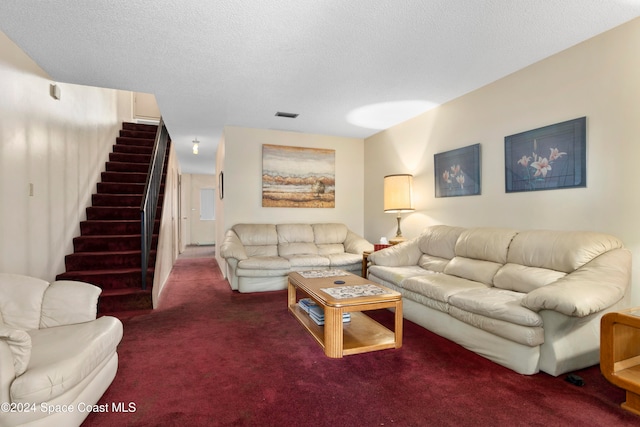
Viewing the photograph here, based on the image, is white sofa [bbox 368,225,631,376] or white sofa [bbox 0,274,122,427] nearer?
white sofa [bbox 0,274,122,427]

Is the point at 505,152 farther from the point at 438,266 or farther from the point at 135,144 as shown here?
the point at 135,144

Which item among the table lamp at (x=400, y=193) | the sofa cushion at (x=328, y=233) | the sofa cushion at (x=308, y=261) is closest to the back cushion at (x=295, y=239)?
the sofa cushion at (x=328, y=233)

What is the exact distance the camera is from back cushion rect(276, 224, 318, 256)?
4.91 meters

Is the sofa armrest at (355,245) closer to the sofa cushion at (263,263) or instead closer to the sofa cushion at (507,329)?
the sofa cushion at (263,263)

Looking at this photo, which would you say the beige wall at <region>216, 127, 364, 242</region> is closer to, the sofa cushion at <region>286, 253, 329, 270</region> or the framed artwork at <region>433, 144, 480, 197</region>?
the sofa cushion at <region>286, 253, 329, 270</region>

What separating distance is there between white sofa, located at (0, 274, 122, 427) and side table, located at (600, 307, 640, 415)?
107 inches

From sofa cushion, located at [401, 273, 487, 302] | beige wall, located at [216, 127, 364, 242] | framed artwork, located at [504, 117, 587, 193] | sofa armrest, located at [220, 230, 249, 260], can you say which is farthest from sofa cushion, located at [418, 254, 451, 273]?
sofa armrest, located at [220, 230, 249, 260]

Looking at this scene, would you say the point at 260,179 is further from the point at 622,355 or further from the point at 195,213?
the point at 195,213

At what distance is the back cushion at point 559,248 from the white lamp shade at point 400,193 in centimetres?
159

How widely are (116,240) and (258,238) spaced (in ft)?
6.02

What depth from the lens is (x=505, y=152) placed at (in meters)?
3.26

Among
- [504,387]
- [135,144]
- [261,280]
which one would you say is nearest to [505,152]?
[504,387]

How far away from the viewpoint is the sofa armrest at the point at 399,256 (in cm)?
384

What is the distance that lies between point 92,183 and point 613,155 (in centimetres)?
591
